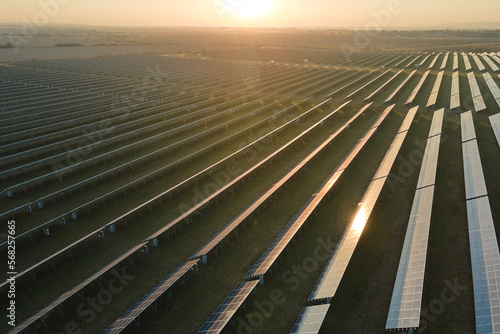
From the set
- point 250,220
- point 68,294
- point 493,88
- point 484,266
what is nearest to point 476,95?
point 493,88

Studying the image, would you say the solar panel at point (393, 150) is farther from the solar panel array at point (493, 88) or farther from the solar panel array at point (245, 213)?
the solar panel array at point (493, 88)

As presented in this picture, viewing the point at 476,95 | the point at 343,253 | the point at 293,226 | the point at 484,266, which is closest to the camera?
the point at 484,266

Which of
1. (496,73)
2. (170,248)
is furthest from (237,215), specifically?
(496,73)

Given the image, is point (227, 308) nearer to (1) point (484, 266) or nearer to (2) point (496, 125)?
(1) point (484, 266)

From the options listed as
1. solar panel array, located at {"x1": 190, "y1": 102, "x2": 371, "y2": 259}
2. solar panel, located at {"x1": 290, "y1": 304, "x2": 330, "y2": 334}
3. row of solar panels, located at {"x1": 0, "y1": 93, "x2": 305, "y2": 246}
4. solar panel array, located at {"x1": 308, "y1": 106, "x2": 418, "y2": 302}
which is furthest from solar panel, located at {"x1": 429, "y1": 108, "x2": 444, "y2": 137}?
solar panel, located at {"x1": 290, "y1": 304, "x2": 330, "y2": 334}

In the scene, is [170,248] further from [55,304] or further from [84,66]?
[84,66]

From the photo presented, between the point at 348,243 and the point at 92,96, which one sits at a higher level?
the point at 92,96
